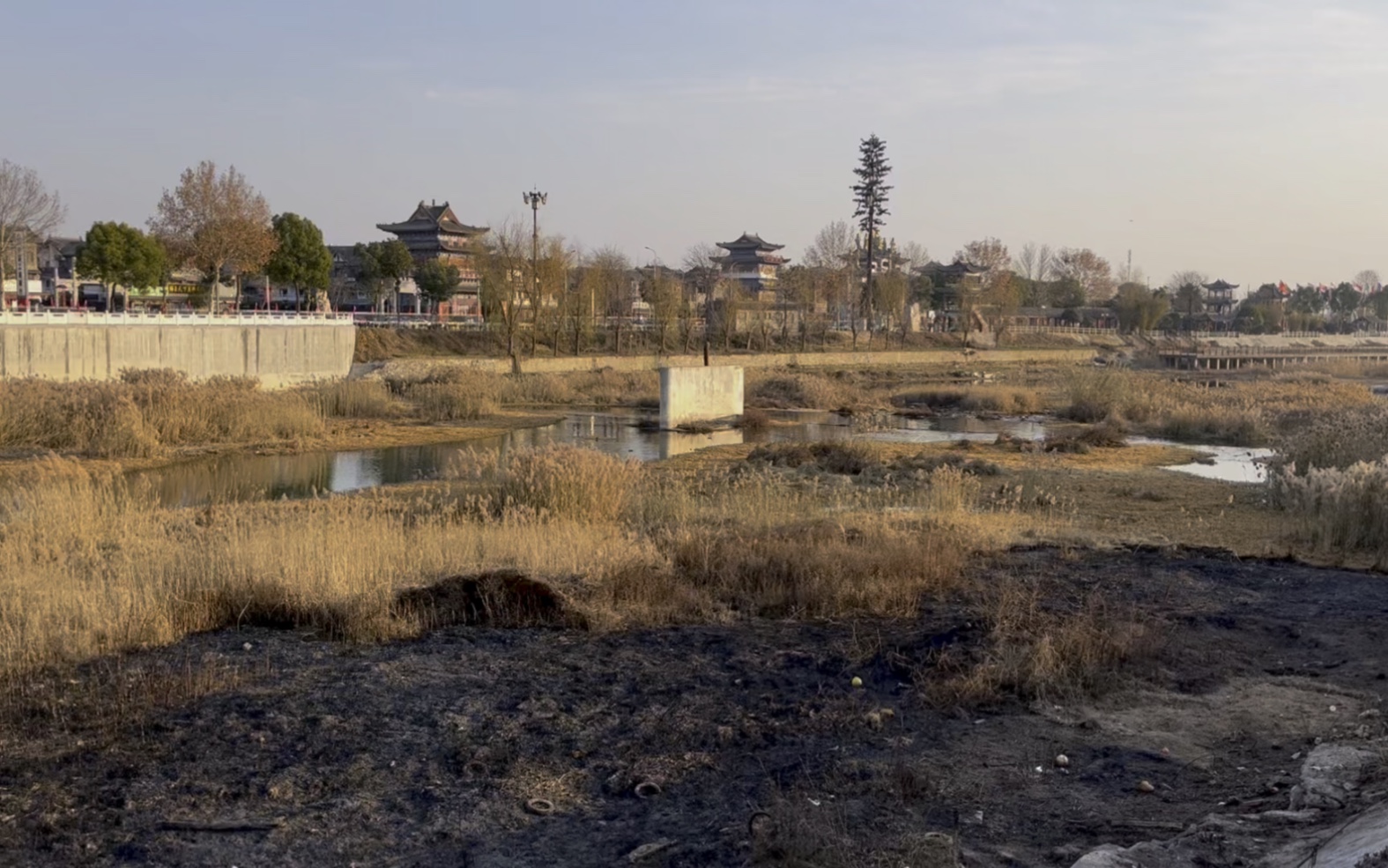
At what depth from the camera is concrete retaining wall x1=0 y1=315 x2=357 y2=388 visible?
38.2 m

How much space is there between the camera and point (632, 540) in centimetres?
1239

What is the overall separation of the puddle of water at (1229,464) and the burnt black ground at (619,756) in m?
17.1

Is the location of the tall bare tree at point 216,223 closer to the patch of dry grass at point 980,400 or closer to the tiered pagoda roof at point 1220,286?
the patch of dry grass at point 980,400

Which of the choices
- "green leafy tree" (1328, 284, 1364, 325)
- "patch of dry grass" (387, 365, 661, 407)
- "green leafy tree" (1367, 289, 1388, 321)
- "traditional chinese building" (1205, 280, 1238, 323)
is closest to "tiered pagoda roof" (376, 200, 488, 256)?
"patch of dry grass" (387, 365, 661, 407)

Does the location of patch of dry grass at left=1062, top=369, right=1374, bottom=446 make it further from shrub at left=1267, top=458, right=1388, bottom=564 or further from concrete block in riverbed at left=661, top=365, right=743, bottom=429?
shrub at left=1267, top=458, right=1388, bottom=564

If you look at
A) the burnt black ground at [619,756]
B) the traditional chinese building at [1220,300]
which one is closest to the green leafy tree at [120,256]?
the burnt black ground at [619,756]

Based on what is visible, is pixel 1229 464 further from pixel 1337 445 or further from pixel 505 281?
pixel 505 281

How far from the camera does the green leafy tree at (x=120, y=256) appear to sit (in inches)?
2520

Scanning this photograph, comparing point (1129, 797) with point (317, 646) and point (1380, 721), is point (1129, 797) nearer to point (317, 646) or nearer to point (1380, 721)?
point (1380, 721)

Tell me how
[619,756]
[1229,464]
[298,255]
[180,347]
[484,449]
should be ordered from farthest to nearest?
1. [298,255]
2. [180,347]
3. [484,449]
4. [1229,464]
5. [619,756]

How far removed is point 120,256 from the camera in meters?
64.1

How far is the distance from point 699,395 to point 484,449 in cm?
997

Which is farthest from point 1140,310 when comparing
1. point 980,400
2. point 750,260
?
point 980,400

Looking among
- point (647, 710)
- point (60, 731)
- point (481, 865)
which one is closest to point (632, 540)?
point (647, 710)
